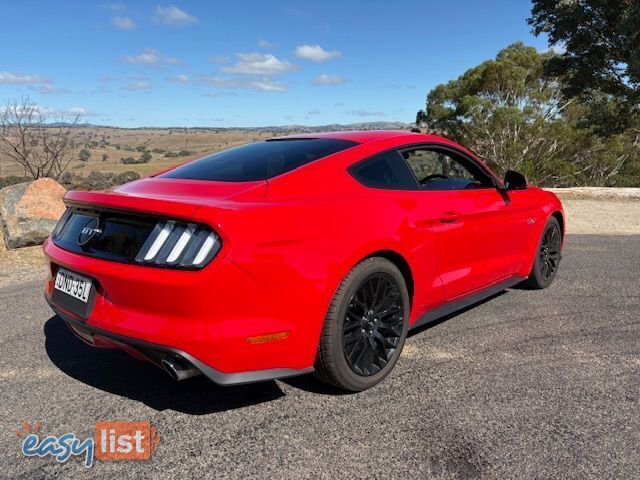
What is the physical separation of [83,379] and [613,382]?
325 cm

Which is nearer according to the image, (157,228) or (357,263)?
(157,228)

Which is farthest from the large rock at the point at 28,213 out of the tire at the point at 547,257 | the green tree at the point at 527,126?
the green tree at the point at 527,126

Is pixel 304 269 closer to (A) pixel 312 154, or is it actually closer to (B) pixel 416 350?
(A) pixel 312 154

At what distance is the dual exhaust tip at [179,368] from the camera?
90.0 inches

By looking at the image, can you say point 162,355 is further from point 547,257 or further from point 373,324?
point 547,257

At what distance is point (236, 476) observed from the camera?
2154 mm

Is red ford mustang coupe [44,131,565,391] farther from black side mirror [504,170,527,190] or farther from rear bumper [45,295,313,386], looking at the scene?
black side mirror [504,170,527,190]

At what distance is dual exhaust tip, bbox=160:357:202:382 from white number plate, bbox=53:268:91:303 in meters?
0.60

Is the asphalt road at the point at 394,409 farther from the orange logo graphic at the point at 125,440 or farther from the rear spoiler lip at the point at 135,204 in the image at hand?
the rear spoiler lip at the point at 135,204

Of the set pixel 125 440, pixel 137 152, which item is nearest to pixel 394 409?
pixel 125 440

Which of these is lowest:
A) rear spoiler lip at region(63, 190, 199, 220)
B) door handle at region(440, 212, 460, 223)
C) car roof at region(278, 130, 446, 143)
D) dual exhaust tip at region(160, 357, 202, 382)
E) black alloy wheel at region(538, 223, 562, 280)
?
dual exhaust tip at region(160, 357, 202, 382)

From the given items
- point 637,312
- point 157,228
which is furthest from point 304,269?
point 637,312

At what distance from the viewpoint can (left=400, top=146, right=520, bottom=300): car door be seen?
3346 mm

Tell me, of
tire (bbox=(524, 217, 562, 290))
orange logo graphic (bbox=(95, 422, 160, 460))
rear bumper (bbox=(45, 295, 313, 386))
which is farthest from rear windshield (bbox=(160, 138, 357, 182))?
tire (bbox=(524, 217, 562, 290))
